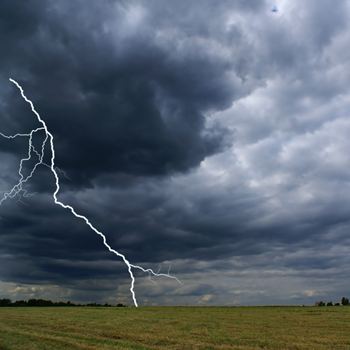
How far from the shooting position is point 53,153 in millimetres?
34750

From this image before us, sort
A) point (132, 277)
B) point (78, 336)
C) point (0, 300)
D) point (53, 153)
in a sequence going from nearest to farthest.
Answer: point (78, 336) < point (53, 153) < point (132, 277) < point (0, 300)

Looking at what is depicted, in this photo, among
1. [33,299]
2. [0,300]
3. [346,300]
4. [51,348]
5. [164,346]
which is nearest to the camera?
[51,348]

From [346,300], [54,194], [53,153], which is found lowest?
[346,300]

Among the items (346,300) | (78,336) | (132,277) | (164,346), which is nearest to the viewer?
(164,346)

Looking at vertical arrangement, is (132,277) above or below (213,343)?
above

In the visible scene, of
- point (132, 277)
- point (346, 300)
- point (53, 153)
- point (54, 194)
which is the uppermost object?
point (53, 153)

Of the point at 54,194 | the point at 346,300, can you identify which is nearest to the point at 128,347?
the point at 54,194

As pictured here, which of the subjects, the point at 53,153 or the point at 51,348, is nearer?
the point at 51,348

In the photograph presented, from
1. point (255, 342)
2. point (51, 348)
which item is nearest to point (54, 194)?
point (51, 348)

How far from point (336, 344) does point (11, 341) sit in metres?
24.1

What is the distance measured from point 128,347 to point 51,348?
4.70 meters

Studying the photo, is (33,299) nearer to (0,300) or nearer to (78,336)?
(0,300)

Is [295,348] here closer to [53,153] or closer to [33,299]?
[53,153]

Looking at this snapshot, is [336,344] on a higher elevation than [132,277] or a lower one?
lower
